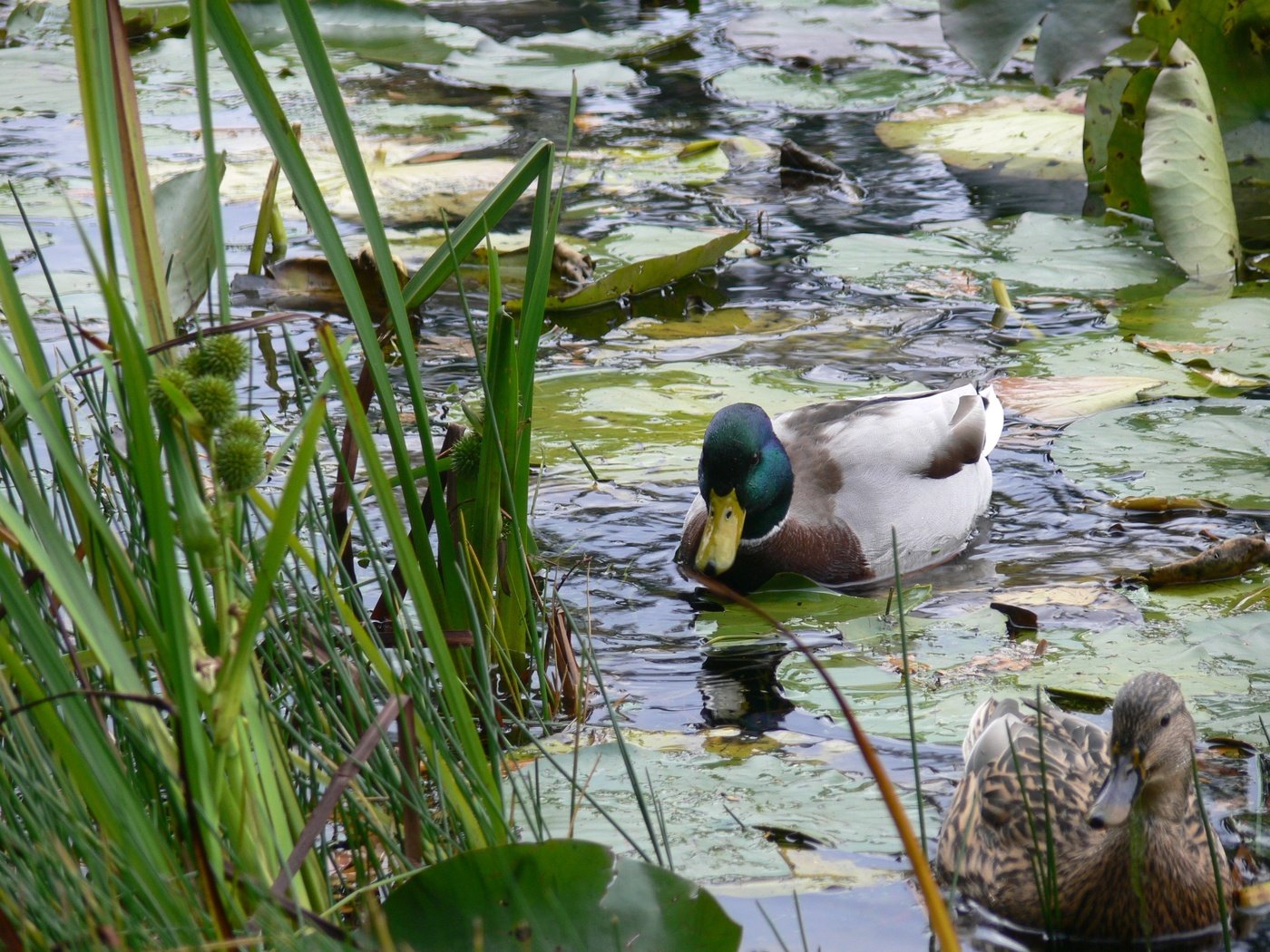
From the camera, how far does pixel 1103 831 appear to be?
2.72 m

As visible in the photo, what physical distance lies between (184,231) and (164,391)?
2965 millimetres

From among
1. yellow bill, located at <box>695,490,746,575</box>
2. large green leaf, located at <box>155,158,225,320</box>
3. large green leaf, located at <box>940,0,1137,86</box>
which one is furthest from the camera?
large green leaf, located at <box>940,0,1137,86</box>

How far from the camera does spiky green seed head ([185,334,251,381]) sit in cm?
135

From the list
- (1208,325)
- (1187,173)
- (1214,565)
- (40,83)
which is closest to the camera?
(1214,565)

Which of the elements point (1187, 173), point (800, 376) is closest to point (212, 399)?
point (800, 376)

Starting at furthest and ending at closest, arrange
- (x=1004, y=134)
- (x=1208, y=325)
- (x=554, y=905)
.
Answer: (x=1004, y=134) < (x=1208, y=325) < (x=554, y=905)

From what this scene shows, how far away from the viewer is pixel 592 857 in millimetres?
1880

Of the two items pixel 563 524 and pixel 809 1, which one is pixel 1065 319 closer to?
pixel 563 524

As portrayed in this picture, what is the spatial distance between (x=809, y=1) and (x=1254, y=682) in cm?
792

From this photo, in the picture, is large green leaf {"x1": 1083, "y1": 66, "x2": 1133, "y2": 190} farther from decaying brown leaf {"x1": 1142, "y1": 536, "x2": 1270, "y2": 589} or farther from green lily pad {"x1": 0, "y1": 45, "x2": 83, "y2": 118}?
green lily pad {"x1": 0, "y1": 45, "x2": 83, "y2": 118}

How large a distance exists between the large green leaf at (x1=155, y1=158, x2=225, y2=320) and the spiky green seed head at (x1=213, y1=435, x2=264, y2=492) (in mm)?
2605

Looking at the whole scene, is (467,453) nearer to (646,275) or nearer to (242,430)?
(242,430)

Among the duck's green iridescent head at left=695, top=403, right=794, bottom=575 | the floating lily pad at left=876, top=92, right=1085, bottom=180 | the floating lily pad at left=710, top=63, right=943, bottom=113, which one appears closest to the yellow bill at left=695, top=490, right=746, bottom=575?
the duck's green iridescent head at left=695, top=403, right=794, bottom=575

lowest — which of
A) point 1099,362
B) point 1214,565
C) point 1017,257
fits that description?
point 1214,565
